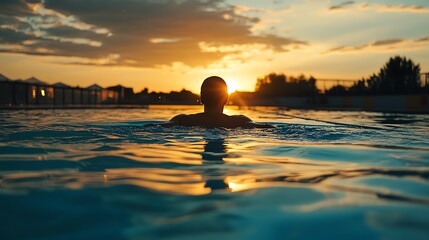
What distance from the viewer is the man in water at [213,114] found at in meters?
6.46

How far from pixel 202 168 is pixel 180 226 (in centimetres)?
155

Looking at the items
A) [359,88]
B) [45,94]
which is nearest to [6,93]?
[45,94]

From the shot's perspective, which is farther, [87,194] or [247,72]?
[247,72]

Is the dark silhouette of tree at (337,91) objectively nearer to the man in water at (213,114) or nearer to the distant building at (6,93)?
the distant building at (6,93)

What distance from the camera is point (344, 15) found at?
15938mm

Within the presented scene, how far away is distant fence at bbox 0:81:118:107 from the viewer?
19047 millimetres

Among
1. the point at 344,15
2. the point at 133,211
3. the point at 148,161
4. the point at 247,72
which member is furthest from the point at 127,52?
the point at 133,211

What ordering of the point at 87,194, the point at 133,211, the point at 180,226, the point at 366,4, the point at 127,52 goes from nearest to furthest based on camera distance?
the point at 180,226 < the point at 133,211 < the point at 87,194 < the point at 366,4 < the point at 127,52

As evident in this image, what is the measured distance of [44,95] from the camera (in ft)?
74.0

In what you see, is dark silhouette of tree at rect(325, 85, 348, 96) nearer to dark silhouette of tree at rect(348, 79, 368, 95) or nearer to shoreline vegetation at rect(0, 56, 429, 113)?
shoreline vegetation at rect(0, 56, 429, 113)

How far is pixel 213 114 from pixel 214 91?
508mm

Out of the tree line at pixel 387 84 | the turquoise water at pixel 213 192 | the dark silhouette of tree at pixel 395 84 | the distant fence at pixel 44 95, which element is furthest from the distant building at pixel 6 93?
the dark silhouette of tree at pixel 395 84

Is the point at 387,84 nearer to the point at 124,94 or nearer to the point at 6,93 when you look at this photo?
the point at 6,93

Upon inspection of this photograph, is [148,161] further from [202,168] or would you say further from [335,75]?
[335,75]
